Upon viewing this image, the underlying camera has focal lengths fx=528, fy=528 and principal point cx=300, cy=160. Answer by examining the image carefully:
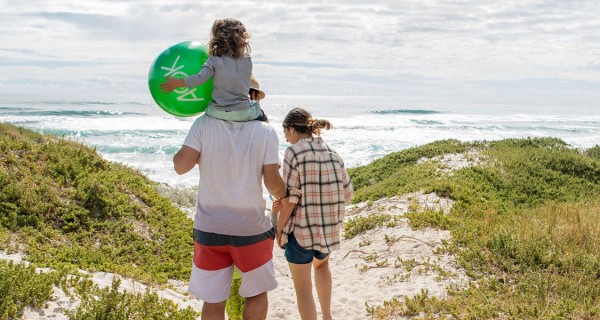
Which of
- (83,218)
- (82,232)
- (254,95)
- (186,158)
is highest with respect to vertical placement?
(254,95)

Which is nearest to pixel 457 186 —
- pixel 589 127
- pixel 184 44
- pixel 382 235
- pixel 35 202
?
pixel 382 235

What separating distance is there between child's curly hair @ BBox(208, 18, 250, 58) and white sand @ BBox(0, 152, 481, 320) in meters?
3.10

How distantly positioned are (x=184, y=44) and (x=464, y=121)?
65.6 metres

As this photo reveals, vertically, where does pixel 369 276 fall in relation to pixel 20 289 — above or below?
below

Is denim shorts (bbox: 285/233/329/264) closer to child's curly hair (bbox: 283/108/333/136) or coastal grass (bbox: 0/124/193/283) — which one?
child's curly hair (bbox: 283/108/333/136)

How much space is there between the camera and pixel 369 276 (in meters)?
8.69

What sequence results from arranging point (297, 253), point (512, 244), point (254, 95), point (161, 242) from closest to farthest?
point (254, 95) < point (297, 253) < point (512, 244) < point (161, 242)

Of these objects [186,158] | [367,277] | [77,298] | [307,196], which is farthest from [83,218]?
[186,158]

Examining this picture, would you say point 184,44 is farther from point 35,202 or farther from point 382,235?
point 382,235

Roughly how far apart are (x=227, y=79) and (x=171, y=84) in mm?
478

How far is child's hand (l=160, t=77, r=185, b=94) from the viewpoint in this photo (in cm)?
403

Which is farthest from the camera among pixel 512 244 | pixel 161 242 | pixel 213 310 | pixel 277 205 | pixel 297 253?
pixel 161 242

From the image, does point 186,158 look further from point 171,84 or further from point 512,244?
point 512,244

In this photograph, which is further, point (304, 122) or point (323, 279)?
point (323, 279)
